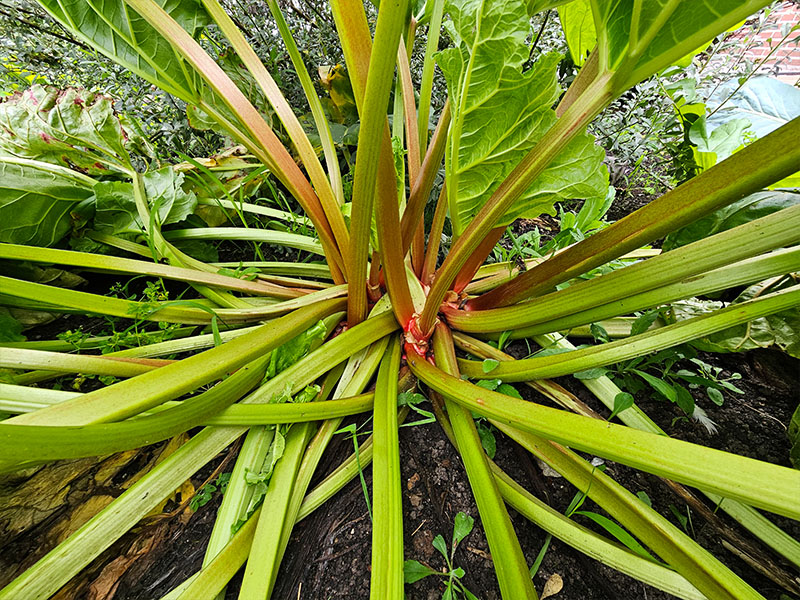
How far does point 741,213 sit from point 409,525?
2.81 ft

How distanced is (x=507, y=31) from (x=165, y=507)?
0.99 metres

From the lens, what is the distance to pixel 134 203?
3.58 ft

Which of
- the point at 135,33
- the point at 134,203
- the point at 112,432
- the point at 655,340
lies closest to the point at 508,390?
the point at 655,340

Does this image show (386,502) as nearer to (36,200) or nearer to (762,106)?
Result: (36,200)

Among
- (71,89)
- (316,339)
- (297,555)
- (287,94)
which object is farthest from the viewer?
(287,94)

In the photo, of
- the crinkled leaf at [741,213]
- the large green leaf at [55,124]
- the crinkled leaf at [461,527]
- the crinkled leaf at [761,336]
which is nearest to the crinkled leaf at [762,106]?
the crinkled leaf at [741,213]

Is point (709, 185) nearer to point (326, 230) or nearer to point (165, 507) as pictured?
point (326, 230)

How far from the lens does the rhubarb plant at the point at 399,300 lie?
49cm

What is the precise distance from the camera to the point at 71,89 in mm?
1089

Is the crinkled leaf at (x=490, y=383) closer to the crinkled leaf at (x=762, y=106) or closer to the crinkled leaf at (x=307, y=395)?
the crinkled leaf at (x=307, y=395)

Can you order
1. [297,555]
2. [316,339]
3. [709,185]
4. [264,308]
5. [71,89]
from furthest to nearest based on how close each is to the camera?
[71,89]
[264,308]
[316,339]
[297,555]
[709,185]

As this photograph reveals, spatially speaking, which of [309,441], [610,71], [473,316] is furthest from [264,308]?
[610,71]

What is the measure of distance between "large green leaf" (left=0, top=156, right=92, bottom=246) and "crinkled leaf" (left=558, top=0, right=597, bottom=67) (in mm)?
1325

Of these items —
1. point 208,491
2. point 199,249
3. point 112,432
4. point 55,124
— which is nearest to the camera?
point 112,432
